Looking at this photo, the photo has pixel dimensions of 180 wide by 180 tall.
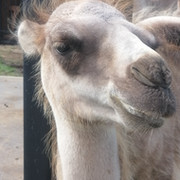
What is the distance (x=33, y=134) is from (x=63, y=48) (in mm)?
1849

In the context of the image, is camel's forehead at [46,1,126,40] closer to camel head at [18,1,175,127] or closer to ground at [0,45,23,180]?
camel head at [18,1,175,127]

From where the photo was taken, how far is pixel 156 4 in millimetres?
4492

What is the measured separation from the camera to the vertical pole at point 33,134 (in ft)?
13.8

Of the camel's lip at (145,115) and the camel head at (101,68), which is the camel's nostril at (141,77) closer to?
the camel head at (101,68)

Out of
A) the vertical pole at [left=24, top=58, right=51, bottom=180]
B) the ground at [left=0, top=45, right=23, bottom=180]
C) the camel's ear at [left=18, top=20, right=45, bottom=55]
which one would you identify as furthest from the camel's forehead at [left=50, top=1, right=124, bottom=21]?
the ground at [left=0, top=45, right=23, bottom=180]

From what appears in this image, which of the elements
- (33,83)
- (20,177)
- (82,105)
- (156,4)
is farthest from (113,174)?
(20,177)

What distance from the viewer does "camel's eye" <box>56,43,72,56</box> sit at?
2.65m

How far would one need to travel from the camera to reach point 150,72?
2.21 m

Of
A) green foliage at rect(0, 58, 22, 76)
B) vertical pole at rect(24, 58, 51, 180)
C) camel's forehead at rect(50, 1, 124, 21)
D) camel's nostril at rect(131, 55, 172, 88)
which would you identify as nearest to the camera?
camel's nostril at rect(131, 55, 172, 88)

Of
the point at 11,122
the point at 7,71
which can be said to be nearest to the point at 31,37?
the point at 11,122

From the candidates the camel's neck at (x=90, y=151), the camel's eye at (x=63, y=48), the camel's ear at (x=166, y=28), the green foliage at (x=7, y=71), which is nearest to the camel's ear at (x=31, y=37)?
the camel's eye at (x=63, y=48)

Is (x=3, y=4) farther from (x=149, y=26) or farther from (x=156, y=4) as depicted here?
(x=149, y=26)

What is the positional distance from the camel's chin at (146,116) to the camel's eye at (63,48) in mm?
522

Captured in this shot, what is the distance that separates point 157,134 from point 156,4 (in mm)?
1589
